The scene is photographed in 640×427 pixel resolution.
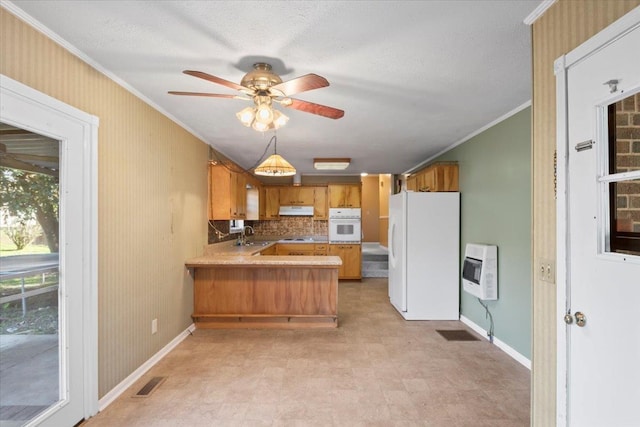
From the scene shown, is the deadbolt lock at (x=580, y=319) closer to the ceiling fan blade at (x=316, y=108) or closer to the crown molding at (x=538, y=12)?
the crown molding at (x=538, y=12)

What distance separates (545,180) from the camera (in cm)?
159

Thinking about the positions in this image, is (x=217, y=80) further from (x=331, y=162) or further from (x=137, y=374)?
(x=331, y=162)

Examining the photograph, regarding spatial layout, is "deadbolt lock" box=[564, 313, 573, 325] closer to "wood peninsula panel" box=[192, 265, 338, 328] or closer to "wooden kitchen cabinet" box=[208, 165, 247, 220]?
"wood peninsula panel" box=[192, 265, 338, 328]

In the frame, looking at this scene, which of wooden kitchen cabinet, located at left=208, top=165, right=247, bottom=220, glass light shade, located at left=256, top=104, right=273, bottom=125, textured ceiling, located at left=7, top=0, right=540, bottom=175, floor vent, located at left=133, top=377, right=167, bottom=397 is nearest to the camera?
textured ceiling, located at left=7, top=0, right=540, bottom=175

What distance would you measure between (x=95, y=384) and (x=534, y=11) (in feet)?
11.3

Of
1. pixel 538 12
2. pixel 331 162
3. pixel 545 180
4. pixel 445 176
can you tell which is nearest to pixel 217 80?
pixel 538 12

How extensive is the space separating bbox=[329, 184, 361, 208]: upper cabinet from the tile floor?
3367 mm

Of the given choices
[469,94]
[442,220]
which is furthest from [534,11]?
[442,220]

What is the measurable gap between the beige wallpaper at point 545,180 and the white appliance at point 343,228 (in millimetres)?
5043

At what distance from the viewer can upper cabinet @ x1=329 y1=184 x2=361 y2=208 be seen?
6.78 metres

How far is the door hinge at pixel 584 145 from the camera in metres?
1.29

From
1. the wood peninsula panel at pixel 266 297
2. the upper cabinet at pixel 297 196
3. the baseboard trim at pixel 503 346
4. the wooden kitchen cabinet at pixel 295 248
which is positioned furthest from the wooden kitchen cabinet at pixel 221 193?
the baseboard trim at pixel 503 346

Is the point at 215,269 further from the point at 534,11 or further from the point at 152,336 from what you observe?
the point at 534,11

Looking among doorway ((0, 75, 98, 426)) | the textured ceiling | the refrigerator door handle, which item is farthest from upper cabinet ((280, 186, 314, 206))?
doorway ((0, 75, 98, 426))
